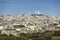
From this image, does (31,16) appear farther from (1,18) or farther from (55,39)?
(55,39)

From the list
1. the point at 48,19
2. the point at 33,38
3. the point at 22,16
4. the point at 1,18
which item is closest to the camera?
the point at 33,38

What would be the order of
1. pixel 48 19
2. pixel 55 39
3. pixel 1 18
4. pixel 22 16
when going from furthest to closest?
pixel 22 16 < pixel 48 19 < pixel 1 18 < pixel 55 39

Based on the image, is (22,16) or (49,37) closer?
(49,37)

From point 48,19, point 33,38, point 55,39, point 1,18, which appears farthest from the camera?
point 48,19

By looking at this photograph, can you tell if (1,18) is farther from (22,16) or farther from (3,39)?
(3,39)

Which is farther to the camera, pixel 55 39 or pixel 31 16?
pixel 31 16

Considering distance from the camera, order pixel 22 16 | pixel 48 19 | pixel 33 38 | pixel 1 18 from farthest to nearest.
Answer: pixel 22 16 < pixel 48 19 < pixel 1 18 < pixel 33 38

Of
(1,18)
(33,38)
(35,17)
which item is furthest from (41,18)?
(33,38)

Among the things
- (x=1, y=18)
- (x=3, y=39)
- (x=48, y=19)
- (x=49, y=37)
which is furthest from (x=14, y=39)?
(x=48, y=19)
